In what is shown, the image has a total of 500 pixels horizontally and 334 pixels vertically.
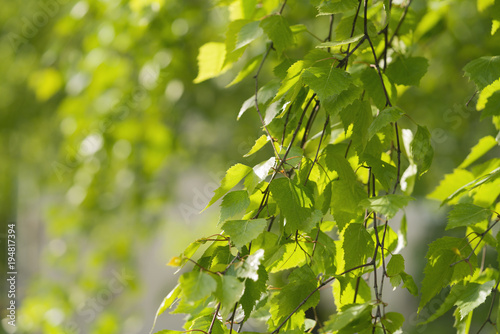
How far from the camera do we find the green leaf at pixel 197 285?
40 cm

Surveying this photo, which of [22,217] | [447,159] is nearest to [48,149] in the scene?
[22,217]

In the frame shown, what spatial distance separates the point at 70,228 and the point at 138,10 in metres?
1.09

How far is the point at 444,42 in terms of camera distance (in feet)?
6.02

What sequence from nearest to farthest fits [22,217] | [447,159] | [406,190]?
[406,190], [447,159], [22,217]

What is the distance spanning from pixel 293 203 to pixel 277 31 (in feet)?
0.80

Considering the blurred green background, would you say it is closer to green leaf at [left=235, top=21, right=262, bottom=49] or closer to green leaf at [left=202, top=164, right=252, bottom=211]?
green leaf at [left=235, top=21, right=262, bottom=49]

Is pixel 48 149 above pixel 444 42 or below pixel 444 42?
above

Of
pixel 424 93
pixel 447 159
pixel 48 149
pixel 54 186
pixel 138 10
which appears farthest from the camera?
pixel 48 149

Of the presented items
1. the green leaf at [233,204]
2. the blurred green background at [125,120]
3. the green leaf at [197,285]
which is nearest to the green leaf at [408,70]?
the green leaf at [233,204]

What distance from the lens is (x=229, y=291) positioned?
0.42 meters

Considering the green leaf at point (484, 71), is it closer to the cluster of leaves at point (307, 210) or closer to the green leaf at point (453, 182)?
the cluster of leaves at point (307, 210)

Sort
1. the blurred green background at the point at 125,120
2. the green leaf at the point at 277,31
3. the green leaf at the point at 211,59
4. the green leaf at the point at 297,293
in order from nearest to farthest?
the green leaf at the point at 297,293 → the green leaf at the point at 277,31 → the green leaf at the point at 211,59 → the blurred green background at the point at 125,120

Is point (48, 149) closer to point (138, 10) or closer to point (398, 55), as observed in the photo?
point (138, 10)

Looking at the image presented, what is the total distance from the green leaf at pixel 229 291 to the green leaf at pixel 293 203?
0.08 m
